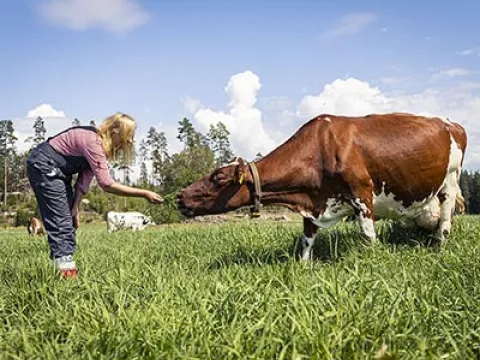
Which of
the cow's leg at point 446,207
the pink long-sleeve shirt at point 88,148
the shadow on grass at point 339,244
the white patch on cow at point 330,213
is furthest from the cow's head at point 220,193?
the cow's leg at point 446,207

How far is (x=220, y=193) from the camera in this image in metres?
6.20

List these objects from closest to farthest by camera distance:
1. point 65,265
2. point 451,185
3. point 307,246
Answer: point 65,265 < point 307,246 < point 451,185

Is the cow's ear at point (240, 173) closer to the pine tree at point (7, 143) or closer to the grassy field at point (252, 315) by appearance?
the grassy field at point (252, 315)

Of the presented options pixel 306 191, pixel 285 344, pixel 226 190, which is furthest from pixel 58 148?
pixel 285 344

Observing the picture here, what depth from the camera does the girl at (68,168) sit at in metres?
5.36

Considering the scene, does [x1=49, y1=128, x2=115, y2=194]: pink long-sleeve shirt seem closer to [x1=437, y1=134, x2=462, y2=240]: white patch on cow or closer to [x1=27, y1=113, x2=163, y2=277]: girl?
[x1=27, y1=113, x2=163, y2=277]: girl

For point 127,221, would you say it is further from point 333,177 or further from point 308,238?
point 333,177

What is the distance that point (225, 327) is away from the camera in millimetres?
3051

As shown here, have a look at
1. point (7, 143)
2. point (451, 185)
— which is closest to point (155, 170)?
point (7, 143)

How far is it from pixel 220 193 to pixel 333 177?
1318 millimetres

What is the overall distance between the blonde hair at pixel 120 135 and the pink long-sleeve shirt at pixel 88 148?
0.32ft

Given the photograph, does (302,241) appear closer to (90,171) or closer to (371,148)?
(371,148)

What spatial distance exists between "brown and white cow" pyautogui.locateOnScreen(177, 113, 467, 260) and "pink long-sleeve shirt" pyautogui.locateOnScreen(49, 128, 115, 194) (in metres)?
1.15

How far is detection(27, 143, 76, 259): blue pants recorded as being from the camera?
541cm
